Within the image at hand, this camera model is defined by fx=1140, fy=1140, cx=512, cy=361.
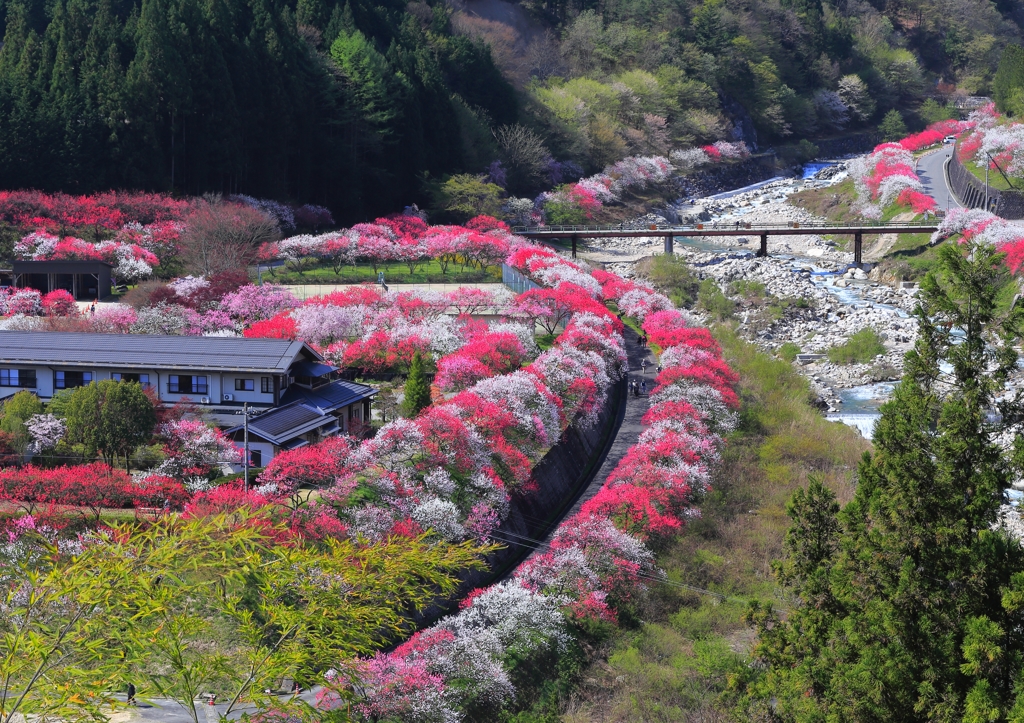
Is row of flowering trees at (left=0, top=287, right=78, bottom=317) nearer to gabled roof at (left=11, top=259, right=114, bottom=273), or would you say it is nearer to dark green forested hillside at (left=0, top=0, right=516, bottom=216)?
gabled roof at (left=11, top=259, right=114, bottom=273)

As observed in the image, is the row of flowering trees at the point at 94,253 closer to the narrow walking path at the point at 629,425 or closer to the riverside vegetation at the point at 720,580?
the narrow walking path at the point at 629,425

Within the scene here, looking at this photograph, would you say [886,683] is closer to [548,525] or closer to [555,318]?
[548,525]

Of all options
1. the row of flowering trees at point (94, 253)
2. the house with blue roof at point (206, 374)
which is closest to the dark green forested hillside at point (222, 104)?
the row of flowering trees at point (94, 253)

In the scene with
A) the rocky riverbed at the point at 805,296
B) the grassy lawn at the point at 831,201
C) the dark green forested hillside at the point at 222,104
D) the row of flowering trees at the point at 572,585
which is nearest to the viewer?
the row of flowering trees at the point at 572,585

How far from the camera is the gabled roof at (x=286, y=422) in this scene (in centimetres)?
2741

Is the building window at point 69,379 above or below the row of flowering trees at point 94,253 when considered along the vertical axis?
below

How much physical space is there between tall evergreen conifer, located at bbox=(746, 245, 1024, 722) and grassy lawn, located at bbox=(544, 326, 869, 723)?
3104 mm

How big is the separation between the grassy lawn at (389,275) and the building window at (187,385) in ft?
57.0

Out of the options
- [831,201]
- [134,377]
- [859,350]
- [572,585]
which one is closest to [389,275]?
[859,350]

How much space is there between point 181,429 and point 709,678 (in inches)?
543

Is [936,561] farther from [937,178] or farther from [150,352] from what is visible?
[937,178]

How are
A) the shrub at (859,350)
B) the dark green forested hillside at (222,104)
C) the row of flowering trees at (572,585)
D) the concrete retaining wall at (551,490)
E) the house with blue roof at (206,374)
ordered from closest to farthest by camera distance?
the row of flowering trees at (572,585), the concrete retaining wall at (551,490), the house with blue roof at (206,374), the shrub at (859,350), the dark green forested hillside at (222,104)

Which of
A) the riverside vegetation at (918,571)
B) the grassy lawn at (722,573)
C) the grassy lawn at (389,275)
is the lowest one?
the grassy lawn at (722,573)

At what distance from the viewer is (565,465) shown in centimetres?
3133
